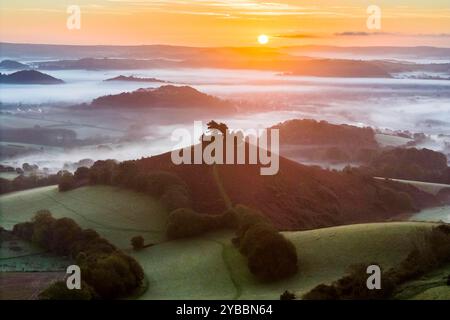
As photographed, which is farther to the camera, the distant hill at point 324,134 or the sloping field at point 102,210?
the distant hill at point 324,134

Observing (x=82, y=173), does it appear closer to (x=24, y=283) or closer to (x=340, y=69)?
(x=24, y=283)

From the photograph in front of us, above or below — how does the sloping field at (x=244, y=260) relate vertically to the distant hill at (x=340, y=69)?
below

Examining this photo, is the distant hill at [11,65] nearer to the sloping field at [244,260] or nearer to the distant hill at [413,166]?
the sloping field at [244,260]

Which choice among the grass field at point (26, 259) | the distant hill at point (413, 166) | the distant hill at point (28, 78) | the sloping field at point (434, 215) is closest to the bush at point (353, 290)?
the grass field at point (26, 259)

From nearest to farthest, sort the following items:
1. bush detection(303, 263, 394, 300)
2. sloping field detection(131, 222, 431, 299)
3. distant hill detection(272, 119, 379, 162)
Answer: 1. bush detection(303, 263, 394, 300)
2. sloping field detection(131, 222, 431, 299)
3. distant hill detection(272, 119, 379, 162)

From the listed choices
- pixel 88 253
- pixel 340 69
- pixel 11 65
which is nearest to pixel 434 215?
pixel 340 69

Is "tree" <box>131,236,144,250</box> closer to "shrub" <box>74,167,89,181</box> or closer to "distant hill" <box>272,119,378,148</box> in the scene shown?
"shrub" <box>74,167,89,181</box>

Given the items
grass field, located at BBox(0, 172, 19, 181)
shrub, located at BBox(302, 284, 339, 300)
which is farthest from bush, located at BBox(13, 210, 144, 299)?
grass field, located at BBox(0, 172, 19, 181)
